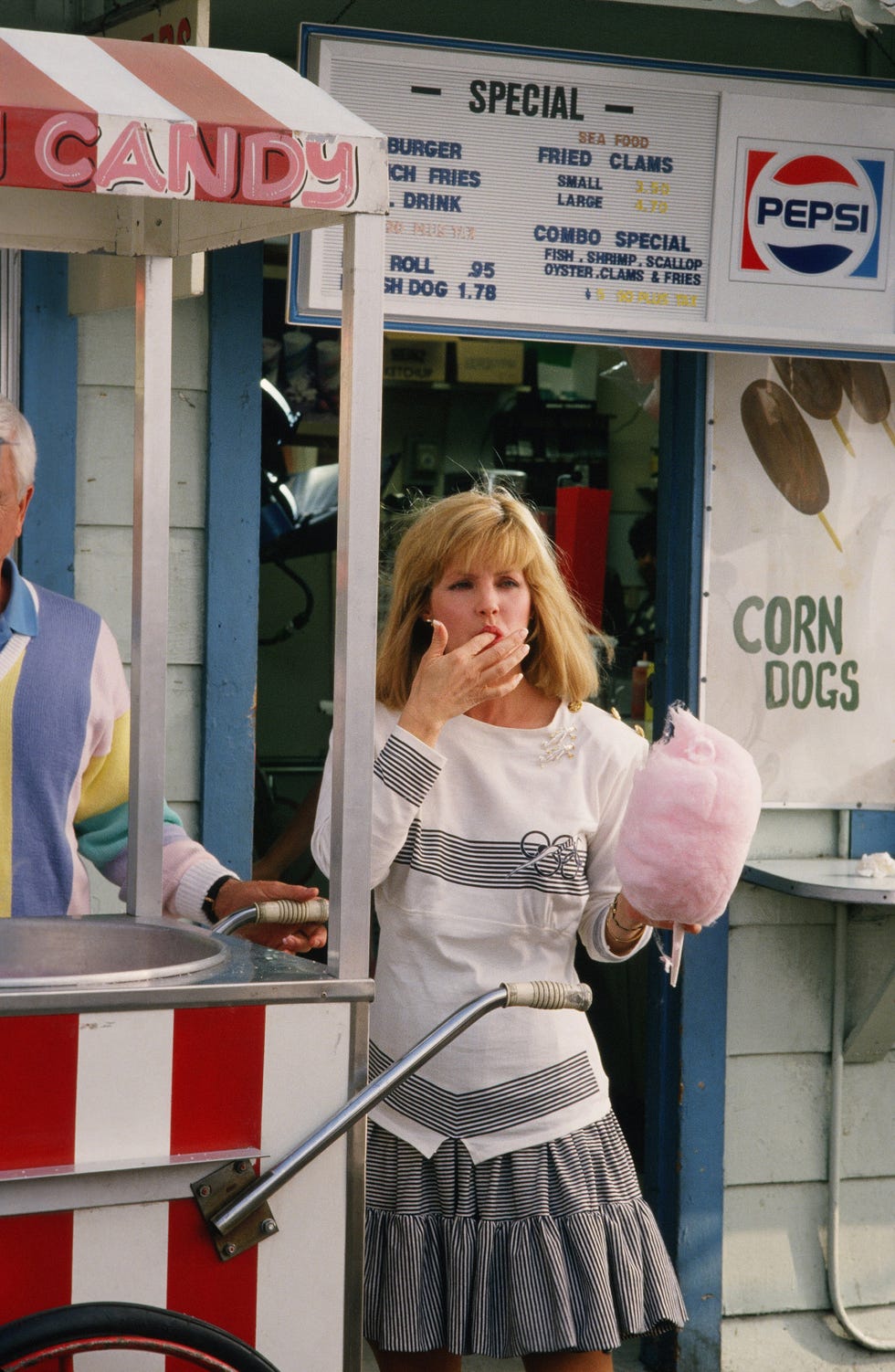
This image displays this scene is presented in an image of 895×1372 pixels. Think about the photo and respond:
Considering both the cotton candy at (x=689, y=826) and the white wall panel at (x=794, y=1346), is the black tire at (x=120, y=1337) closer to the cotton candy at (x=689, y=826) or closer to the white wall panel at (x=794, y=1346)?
the cotton candy at (x=689, y=826)

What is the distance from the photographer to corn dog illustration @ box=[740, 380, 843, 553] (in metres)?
3.84

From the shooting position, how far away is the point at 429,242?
333 centimetres

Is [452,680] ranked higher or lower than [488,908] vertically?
higher

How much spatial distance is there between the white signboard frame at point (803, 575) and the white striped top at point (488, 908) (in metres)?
1.36

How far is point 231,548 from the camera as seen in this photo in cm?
346

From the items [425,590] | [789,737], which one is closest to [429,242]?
[425,590]

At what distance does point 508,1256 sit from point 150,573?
111cm

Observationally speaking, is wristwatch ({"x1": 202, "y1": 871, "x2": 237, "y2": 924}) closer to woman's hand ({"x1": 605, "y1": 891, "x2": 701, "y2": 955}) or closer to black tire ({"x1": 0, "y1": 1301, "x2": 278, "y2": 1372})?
woman's hand ({"x1": 605, "y1": 891, "x2": 701, "y2": 955})

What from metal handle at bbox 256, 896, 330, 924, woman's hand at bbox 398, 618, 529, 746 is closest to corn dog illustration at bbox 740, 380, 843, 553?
woman's hand at bbox 398, 618, 529, 746

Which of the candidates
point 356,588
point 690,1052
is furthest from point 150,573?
point 690,1052

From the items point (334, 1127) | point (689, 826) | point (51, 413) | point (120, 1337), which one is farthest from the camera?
point (51, 413)

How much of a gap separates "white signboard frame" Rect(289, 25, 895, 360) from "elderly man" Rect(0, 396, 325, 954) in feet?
3.12

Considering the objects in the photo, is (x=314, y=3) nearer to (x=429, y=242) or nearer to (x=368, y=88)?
(x=368, y=88)

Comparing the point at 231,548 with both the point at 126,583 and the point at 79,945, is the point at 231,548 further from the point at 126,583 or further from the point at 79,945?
the point at 79,945
